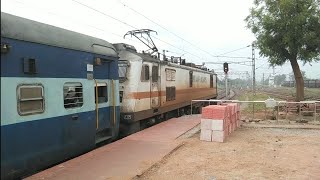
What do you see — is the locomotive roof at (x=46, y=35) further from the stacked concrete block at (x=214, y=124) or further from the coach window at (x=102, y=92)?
the stacked concrete block at (x=214, y=124)

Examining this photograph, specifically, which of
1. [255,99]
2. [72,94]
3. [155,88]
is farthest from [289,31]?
[255,99]

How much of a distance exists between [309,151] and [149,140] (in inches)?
171

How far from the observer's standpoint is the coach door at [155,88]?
48.7 ft

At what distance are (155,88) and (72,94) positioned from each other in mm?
6953

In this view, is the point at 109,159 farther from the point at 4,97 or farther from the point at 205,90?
the point at 205,90

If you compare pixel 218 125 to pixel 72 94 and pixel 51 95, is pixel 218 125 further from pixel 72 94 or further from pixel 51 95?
pixel 51 95

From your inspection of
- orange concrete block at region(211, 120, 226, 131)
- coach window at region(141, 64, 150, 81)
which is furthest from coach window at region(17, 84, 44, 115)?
coach window at region(141, 64, 150, 81)

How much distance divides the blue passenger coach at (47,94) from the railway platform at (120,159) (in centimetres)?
26

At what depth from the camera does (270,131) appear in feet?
46.6

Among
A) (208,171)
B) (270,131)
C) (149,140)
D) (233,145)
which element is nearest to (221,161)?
(208,171)

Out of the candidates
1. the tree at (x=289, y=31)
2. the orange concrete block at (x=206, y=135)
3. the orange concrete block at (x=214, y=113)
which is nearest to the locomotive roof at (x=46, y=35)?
the orange concrete block at (x=214, y=113)

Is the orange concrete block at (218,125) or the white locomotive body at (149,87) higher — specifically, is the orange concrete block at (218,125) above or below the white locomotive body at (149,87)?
below

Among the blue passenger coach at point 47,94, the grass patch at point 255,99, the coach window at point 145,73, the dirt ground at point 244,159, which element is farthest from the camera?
the grass patch at point 255,99

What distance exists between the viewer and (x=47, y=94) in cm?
739
